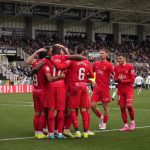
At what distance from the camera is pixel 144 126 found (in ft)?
48.1

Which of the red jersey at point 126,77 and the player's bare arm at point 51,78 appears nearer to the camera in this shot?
the player's bare arm at point 51,78

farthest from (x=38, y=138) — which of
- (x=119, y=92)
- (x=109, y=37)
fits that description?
(x=109, y=37)

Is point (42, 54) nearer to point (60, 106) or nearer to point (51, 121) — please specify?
point (60, 106)

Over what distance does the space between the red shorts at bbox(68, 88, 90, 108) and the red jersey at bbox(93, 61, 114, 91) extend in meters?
1.98

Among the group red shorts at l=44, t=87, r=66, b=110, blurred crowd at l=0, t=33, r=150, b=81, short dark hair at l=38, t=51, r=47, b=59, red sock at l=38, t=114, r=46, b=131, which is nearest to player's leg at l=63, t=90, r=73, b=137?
red shorts at l=44, t=87, r=66, b=110

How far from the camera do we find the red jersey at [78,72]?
39.2ft

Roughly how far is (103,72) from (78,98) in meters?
2.27

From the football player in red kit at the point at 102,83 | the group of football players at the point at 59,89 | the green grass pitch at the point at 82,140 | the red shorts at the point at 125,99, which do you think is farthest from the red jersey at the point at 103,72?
the group of football players at the point at 59,89

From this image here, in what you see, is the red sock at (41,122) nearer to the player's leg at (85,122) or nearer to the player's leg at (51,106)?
the player's leg at (51,106)

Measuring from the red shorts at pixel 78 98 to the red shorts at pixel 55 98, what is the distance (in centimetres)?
36

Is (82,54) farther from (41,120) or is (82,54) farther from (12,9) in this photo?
(12,9)

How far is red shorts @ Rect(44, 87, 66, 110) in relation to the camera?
11.6 metres

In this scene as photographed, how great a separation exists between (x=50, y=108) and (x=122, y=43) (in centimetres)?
6183

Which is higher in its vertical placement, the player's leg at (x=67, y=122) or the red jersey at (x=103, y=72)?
the red jersey at (x=103, y=72)
